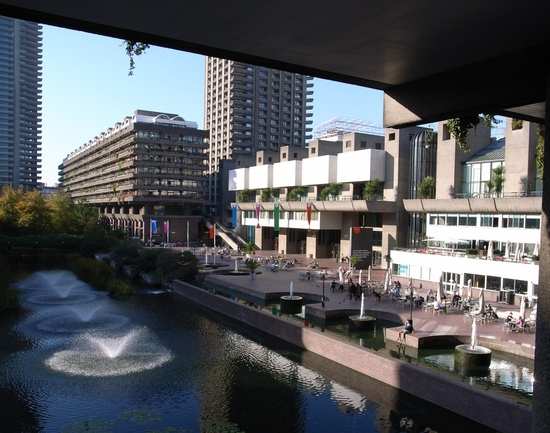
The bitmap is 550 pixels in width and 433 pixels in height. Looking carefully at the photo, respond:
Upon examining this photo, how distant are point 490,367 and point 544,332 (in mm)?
14745

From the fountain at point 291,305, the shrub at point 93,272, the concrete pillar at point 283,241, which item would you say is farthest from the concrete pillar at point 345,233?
the fountain at point 291,305

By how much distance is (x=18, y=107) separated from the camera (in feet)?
631

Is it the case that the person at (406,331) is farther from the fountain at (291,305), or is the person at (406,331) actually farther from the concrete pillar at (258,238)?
the concrete pillar at (258,238)

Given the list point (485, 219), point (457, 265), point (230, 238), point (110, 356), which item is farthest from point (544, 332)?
point (230, 238)

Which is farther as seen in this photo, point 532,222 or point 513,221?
point 513,221

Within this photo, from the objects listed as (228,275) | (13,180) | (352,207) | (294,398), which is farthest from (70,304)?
(13,180)

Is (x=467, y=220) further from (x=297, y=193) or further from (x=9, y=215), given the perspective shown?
(x=9, y=215)

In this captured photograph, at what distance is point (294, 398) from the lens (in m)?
18.8

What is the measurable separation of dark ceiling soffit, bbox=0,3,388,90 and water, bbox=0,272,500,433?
11.7 m

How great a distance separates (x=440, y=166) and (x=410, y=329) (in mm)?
24721

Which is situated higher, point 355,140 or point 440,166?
point 355,140

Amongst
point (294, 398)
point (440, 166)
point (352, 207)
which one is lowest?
point (294, 398)

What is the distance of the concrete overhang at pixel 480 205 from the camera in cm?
3381

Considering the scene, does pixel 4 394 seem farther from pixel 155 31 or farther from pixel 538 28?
pixel 538 28
